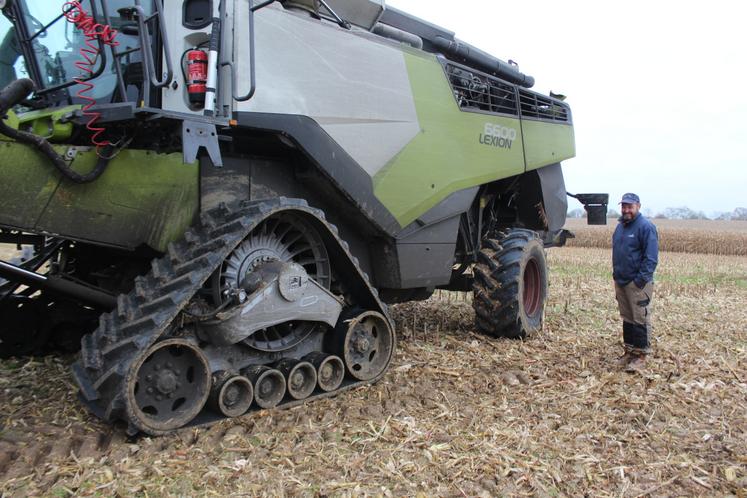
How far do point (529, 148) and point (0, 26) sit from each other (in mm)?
4864

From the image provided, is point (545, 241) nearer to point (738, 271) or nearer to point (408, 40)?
point (408, 40)

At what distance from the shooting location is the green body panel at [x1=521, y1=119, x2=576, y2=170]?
6719 mm

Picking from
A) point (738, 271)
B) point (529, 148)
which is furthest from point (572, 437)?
point (738, 271)

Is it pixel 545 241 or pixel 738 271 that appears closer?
pixel 545 241

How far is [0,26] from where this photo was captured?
14.4 ft

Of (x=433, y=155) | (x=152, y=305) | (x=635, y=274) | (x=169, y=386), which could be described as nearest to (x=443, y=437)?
(x=169, y=386)

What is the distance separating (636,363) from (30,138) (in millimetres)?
4674

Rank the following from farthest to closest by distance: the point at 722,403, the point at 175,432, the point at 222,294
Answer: the point at 722,403 → the point at 222,294 → the point at 175,432

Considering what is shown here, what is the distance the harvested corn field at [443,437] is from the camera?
299cm

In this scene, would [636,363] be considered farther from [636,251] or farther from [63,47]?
[63,47]

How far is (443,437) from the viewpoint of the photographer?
3.57 m

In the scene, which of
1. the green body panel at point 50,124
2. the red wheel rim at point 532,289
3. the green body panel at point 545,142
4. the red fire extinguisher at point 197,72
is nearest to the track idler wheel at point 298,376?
the red fire extinguisher at point 197,72

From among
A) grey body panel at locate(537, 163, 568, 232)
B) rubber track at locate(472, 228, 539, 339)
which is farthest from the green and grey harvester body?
grey body panel at locate(537, 163, 568, 232)

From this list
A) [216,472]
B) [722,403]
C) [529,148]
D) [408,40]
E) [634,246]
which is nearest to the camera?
[216,472]
